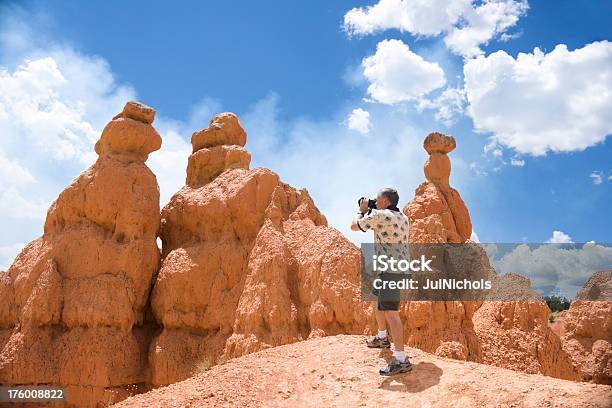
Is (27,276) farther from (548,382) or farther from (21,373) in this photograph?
(548,382)

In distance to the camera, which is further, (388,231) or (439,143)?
(439,143)

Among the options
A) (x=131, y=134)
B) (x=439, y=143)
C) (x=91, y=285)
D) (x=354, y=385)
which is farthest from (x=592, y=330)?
(x=131, y=134)

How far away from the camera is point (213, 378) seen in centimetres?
659

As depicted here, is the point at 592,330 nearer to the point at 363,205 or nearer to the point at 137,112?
the point at 363,205

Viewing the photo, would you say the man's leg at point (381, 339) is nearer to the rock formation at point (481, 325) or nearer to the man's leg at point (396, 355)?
the man's leg at point (396, 355)

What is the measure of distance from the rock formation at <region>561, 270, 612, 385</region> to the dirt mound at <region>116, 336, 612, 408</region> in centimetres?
1149

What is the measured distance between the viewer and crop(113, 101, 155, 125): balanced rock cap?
54.6 feet

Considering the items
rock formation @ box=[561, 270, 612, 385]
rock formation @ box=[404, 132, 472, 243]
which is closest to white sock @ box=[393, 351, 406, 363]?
rock formation @ box=[404, 132, 472, 243]

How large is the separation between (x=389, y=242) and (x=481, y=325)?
870 centimetres

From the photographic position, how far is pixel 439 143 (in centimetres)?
1688

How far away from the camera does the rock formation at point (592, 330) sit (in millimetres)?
15625

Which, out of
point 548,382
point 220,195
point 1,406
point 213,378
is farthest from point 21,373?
point 548,382

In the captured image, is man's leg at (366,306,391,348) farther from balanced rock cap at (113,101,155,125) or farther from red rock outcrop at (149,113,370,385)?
balanced rock cap at (113,101,155,125)

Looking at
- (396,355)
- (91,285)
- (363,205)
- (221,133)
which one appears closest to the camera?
(396,355)
